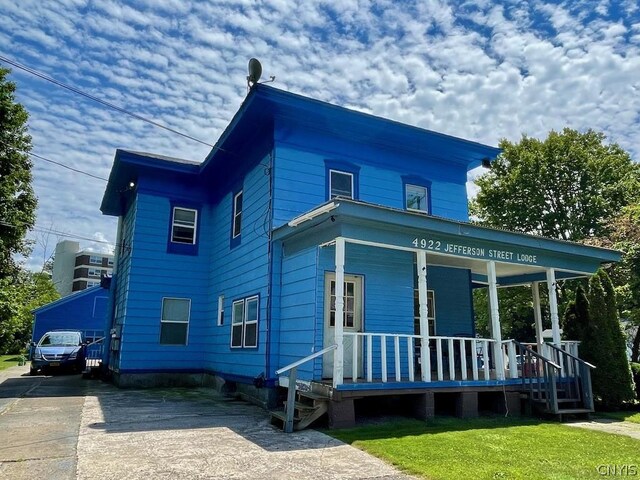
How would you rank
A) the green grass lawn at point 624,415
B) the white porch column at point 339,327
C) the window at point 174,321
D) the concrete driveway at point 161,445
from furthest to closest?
the window at point 174,321 < the green grass lawn at point 624,415 < the white porch column at point 339,327 < the concrete driveway at point 161,445

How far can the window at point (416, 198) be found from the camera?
12391 mm

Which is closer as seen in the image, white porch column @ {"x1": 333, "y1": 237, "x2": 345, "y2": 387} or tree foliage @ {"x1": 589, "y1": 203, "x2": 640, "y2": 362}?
white porch column @ {"x1": 333, "y1": 237, "x2": 345, "y2": 387}

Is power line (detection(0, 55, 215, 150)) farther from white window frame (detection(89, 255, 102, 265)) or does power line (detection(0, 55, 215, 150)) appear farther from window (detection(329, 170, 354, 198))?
white window frame (detection(89, 255, 102, 265))

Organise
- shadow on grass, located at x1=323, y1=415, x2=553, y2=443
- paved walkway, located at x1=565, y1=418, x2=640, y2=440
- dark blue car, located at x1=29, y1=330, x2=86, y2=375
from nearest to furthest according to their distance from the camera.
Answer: shadow on grass, located at x1=323, y1=415, x2=553, y2=443 → paved walkway, located at x1=565, y1=418, x2=640, y2=440 → dark blue car, located at x1=29, y1=330, x2=86, y2=375

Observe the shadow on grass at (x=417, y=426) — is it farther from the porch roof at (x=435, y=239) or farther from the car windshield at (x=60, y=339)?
the car windshield at (x=60, y=339)

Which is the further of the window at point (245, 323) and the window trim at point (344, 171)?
the window trim at point (344, 171)

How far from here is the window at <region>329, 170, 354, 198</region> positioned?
1134 cm

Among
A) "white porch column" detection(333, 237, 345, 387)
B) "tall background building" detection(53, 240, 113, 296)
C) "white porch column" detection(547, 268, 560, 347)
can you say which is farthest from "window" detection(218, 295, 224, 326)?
"tall background building" detection(53, 240, 113, 296)

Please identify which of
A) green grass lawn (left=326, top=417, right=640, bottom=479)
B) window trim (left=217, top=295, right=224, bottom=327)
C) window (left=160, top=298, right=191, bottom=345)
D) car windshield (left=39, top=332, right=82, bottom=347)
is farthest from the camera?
car windshield (left=39, top=332, right=82, bottom=347)

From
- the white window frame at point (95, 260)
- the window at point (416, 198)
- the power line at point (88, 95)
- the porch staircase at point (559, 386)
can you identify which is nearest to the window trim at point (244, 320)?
the power line at point (88, 95)

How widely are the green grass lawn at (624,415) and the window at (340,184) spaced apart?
283 inches

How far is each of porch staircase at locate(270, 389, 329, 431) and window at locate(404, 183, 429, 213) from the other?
631 centimetres

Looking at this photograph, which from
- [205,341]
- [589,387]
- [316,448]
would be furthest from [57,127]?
[589,387]

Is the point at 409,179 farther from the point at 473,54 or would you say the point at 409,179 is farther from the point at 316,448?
the point at 316,448
